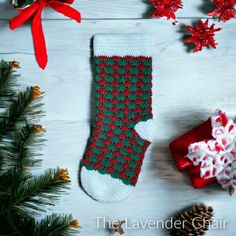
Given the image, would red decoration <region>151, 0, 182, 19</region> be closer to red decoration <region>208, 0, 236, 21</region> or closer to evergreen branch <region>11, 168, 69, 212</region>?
red decoration <region>208, 0, 236, 21</region>

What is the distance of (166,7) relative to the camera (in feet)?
4.59

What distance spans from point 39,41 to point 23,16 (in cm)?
9

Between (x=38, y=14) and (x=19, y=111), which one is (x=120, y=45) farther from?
(x=19, y=111)

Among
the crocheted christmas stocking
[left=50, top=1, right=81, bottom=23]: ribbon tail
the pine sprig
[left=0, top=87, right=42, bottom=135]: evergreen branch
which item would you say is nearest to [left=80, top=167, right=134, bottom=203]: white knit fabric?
the crocheted christmas stocking

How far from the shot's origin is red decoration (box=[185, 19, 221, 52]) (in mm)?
1412

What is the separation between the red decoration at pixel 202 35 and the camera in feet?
4.63

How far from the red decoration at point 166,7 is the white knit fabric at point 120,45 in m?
0.10

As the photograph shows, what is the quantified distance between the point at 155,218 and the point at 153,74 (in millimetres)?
507

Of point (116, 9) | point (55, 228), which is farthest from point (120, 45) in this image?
point (55, 228)

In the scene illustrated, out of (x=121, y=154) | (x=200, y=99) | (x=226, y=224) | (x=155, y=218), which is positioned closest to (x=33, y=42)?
(x=121, y=154)

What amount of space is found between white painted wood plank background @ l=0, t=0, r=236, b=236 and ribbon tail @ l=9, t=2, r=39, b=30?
A: 0.29ft

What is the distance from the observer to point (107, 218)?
1448 mm

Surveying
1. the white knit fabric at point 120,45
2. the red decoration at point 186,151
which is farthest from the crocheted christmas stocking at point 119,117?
the red decoration at point 186,151

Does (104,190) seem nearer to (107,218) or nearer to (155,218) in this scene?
(107,218)
